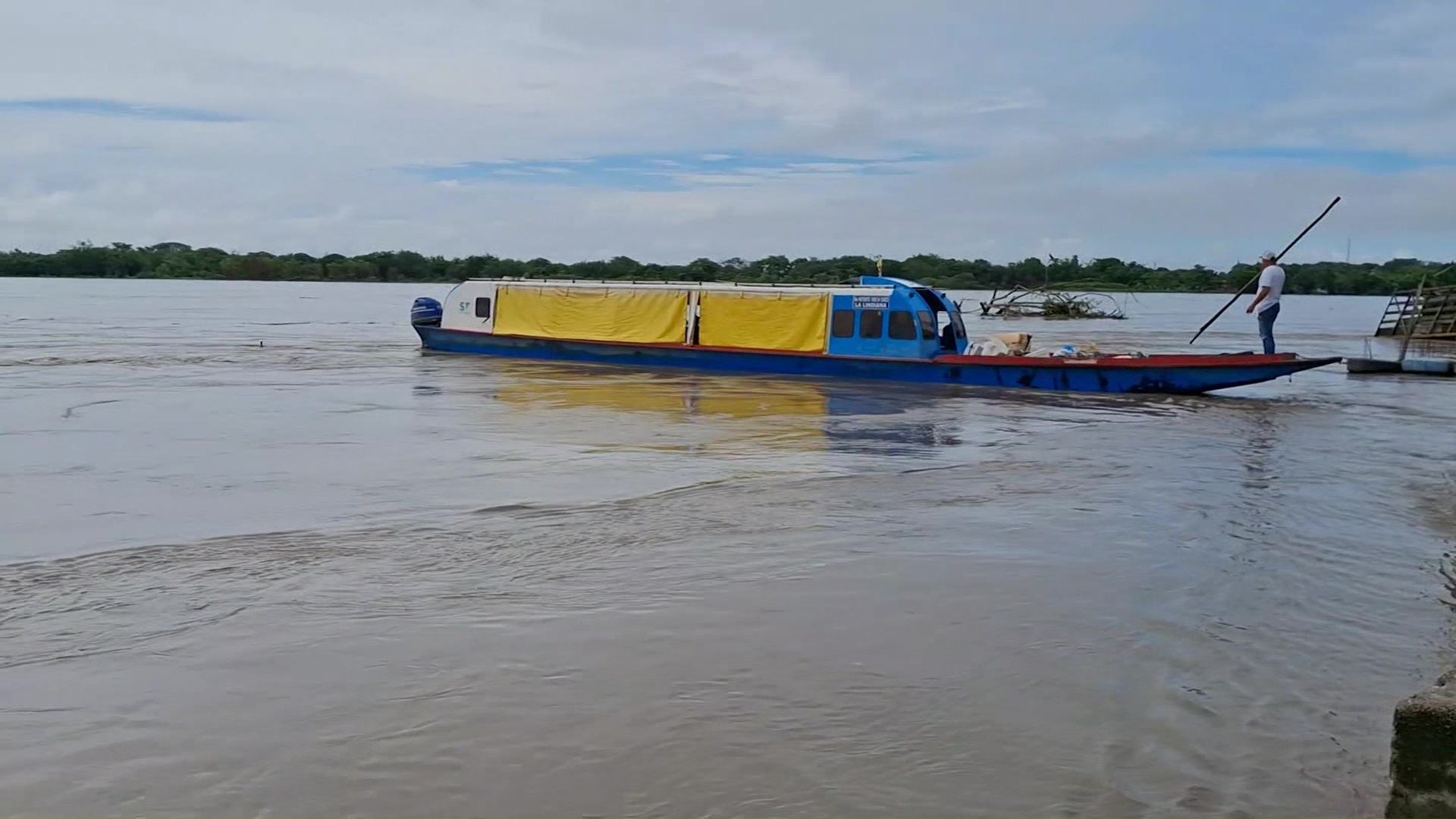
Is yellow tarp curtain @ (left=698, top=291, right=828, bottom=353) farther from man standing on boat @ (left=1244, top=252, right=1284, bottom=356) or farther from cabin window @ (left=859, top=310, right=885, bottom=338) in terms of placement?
man standing on boat @ (left=1244, top=252, right=1284, bottom=356)

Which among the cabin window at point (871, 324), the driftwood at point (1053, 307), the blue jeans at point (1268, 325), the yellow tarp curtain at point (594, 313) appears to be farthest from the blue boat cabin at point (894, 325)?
the driftwood at point (1053, 307)

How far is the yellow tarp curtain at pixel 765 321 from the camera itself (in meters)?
24.1

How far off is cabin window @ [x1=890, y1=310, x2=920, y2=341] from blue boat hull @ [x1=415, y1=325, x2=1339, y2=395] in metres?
0.49

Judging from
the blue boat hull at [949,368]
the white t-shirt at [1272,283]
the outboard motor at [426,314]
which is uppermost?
the white t-shirt at [1272,283]

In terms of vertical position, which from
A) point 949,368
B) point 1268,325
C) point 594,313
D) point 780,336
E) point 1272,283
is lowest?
point 949,368

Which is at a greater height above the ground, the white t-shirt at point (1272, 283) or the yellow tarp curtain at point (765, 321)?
the white t-shirt at point (1272, 283)

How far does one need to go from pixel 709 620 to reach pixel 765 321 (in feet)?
59.6

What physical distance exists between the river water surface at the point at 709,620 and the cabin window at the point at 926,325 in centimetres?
708

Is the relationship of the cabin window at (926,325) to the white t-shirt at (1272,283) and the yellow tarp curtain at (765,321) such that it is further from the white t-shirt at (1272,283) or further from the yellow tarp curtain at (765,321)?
the white t-shirt at (1272,283)

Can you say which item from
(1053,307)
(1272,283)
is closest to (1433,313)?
(1053,307)

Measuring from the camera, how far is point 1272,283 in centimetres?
2100

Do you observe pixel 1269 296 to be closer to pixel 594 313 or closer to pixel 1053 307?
pixel 594 313

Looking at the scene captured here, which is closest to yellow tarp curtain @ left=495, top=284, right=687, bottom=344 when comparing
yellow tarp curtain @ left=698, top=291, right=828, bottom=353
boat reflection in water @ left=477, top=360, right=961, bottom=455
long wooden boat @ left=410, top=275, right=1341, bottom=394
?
long wooden boat @ left=410, top=275, right=1341, bottom=394

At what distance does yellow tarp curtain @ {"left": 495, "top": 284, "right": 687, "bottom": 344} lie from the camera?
26219mm
